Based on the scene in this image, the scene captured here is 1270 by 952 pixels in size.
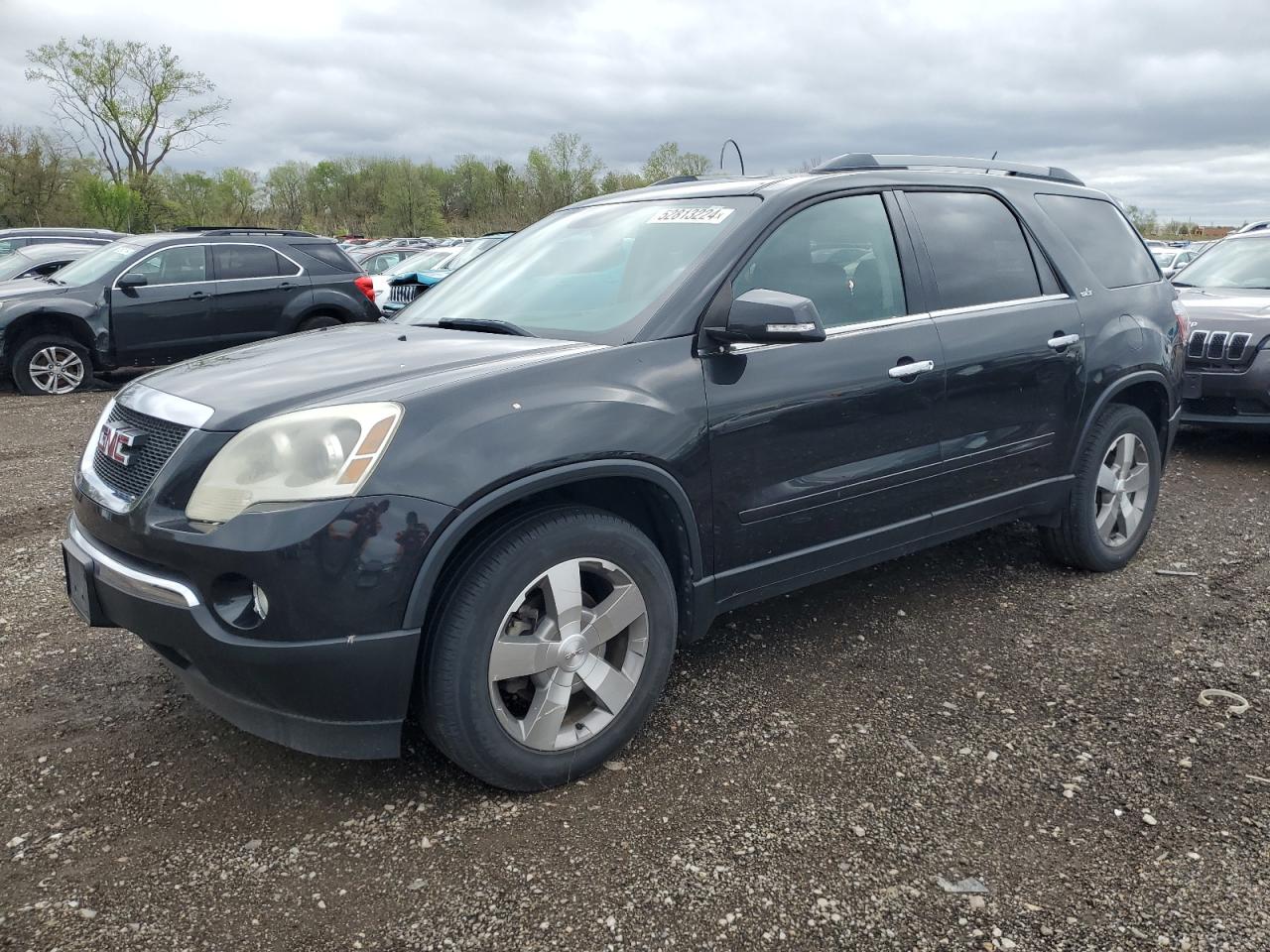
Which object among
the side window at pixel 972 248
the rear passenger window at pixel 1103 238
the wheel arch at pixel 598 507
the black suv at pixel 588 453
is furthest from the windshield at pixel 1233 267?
the wheel arch at pixel 598 507

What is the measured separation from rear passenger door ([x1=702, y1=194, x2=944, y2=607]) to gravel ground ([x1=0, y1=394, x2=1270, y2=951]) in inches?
20.6

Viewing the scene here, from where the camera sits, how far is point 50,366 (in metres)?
10.2

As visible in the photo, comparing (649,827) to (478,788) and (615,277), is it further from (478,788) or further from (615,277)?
(615,277)

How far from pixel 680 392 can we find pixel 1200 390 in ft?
18.0

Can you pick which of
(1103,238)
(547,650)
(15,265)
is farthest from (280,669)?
(15,265)

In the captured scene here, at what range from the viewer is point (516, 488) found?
2.61 meters

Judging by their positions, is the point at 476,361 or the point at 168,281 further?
the point at 168,281

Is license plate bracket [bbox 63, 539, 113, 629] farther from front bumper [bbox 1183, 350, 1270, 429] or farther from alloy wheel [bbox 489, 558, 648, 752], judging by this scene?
front bumper [bbox 1183, 350, 1270, 429]

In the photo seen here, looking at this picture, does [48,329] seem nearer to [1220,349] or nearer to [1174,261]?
[1220,349]

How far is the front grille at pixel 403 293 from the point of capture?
10089 mm

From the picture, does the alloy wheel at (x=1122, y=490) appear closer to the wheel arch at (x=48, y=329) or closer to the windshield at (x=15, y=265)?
the wheel arch at (x=48, y=329)

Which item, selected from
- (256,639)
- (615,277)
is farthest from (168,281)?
(256,639)

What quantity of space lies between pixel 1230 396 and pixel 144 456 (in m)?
6.81

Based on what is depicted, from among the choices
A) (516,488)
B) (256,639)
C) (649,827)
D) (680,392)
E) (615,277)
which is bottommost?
(649,827)
